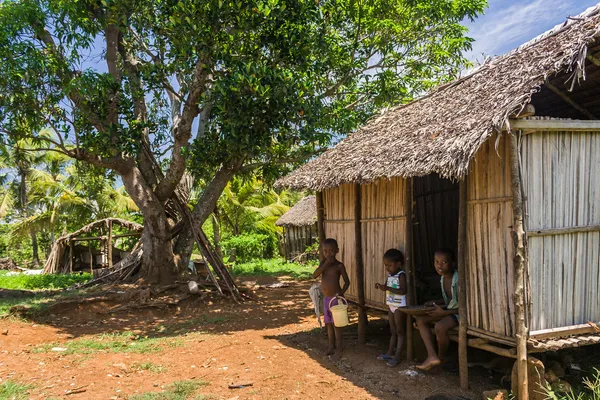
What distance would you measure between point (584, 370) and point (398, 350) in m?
1.97

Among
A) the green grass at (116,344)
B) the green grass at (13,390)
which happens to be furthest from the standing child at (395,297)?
the green grass at (13,390)

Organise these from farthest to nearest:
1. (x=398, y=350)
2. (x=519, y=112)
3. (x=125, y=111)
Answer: (x=125, y=111), (x=398, y=350), (x=519, y=112)

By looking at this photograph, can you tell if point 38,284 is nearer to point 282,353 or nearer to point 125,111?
point 125,111

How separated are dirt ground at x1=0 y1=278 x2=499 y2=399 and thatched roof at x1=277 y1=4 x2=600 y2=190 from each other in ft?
7.50

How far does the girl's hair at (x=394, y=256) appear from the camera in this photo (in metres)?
5.86

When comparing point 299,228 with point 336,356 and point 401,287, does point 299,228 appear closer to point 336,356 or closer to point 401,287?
point 336,356

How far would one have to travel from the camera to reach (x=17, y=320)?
8.79 m

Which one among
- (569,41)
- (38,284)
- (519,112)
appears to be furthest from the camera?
(38,284)

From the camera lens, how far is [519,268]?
13.9ft

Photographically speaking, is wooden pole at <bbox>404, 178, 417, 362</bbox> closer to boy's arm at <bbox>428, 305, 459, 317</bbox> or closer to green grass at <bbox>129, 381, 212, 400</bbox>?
boy's arm at <bbox>428, 305, 459, 317</bbox>

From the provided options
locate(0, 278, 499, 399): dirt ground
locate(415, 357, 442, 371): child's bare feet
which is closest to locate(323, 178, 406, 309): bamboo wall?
locate(0, 278, 499, 399): dirt ground

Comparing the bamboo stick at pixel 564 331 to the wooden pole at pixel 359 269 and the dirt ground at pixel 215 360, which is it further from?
the wooden pole at pixel 359 269

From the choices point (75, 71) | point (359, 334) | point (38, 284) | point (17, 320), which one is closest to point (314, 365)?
point (359, 334)

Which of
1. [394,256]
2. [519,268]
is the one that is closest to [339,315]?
[394,256]
